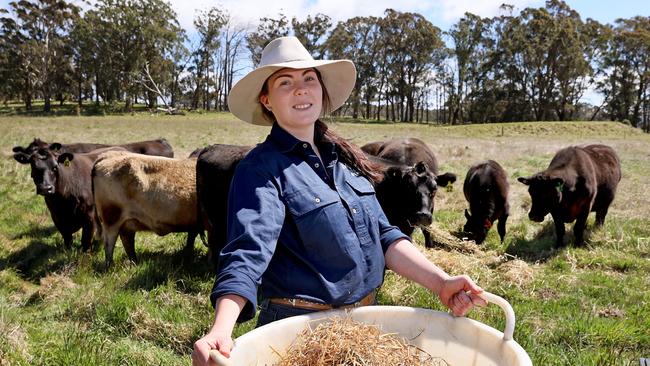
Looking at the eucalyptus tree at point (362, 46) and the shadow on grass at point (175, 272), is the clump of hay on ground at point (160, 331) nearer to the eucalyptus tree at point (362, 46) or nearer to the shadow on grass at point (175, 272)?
the shadow on grass at point (175, 272)

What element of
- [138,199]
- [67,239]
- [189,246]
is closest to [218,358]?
[138,199]

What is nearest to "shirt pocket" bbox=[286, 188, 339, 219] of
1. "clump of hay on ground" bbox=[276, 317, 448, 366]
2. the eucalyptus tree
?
"clump of hay on ground" bbox=[276, 317, 448, 366]

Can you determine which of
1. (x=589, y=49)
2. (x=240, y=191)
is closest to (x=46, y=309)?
(x=240, y=191)

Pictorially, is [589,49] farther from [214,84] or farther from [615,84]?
[214,84]

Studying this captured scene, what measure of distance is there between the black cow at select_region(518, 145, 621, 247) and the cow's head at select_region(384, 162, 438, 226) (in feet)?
8.96

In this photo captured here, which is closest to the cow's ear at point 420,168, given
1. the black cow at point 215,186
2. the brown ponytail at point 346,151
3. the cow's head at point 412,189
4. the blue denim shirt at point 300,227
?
the cow's head at point 412,189

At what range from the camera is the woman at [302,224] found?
200 centimetres

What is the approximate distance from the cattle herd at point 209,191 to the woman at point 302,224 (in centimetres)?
334

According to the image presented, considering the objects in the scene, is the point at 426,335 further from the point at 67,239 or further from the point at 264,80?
the point at 67,239

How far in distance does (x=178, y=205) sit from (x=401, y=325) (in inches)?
216

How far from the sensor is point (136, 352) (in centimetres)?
379

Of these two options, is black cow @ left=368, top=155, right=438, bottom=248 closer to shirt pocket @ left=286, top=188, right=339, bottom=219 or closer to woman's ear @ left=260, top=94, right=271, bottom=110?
woman's ear @ left=260, top=94, right=271, bottom=110

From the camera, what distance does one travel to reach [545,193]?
780 cm

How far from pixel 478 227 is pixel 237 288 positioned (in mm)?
7202
